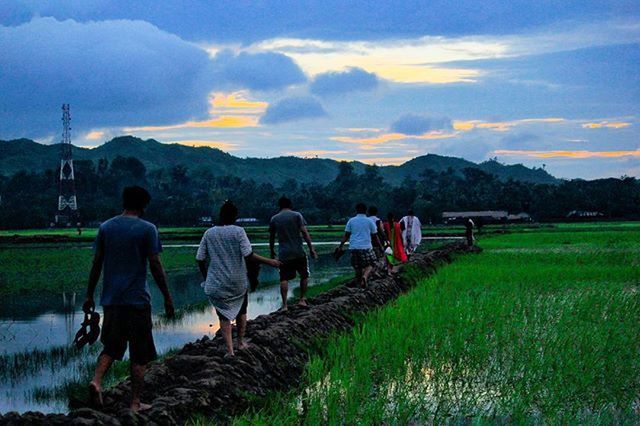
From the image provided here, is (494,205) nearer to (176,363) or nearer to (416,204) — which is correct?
(416,204)

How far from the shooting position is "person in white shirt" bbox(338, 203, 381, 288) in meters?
12.8

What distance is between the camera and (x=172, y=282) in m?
21.7

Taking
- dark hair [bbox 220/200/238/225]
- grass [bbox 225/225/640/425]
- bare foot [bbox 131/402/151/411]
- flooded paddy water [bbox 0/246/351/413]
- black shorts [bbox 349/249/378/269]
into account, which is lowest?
flooded paddy water [bbox 0/246/351/413]

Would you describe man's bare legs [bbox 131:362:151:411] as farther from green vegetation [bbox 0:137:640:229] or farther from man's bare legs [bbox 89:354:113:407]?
green vegetation [bbox 0:137:640:229]

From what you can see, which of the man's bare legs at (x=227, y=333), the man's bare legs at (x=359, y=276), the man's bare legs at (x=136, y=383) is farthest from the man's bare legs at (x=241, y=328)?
the man's bare legs at (x=359, y=276)

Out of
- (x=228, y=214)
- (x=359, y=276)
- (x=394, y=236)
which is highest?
(x=228, y=214)

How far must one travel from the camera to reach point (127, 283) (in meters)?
5.69

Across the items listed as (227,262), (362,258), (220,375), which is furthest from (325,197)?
(220,375)

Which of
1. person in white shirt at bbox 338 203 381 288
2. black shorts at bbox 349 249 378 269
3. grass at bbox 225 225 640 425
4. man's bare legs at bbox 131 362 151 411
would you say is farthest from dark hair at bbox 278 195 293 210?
man's bare legs at bbox 131 362 151 411

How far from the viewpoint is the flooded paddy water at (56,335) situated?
792cm

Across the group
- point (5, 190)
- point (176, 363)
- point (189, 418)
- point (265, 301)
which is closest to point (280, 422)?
point (189, 418)

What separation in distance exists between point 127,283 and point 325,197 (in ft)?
311

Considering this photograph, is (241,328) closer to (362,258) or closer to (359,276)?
(362,258)

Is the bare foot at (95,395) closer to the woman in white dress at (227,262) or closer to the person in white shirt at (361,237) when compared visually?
the woman in white dress at (227,262)
